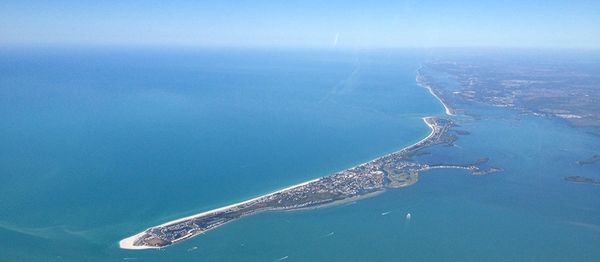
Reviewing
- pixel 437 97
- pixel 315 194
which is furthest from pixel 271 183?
pixel 437 97

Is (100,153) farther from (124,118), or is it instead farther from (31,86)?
(31,86)

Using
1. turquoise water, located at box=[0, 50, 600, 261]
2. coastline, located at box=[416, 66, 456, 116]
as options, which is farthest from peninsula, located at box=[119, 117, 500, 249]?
coastline, located at box=[416, 66, 456, 116]

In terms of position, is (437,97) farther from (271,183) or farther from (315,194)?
(315,194)

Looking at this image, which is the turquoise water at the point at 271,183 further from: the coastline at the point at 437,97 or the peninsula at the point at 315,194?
the coastline at the point at 437,97

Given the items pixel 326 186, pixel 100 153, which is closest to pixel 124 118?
pixel 100 153

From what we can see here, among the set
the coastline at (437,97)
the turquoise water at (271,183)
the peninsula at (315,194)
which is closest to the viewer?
the turquoise water at (271,183)

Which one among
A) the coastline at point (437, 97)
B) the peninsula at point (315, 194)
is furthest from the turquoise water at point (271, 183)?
the coastline at point (437, 97)

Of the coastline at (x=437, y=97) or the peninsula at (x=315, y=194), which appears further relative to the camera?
the coastline at (x=437, y=97)
